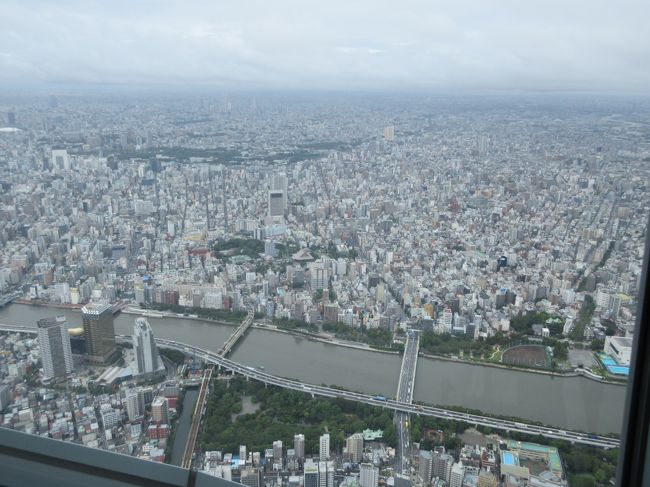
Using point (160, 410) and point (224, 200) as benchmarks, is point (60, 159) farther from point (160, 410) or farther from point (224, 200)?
point (160, 410)

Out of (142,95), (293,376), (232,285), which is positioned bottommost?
(293,376)

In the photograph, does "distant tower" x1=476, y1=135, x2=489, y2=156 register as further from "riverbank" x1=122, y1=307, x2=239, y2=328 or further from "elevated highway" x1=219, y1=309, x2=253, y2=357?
"riverbank" x1=122, y1=307, x2=239, y2=328

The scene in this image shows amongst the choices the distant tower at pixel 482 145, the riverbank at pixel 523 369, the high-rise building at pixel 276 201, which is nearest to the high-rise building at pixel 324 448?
the riverbank at pixel 523 369

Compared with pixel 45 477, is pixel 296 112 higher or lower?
higher

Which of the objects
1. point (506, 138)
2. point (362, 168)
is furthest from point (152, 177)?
point (506, 138)

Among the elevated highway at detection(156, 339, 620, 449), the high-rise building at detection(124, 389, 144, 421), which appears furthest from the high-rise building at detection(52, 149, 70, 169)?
the high-rise building at detection(124, 389, 144, 421)

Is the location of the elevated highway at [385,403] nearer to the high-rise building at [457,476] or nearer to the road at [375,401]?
the road at [375,401]

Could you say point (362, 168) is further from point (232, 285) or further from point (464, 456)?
point (464, 456)
